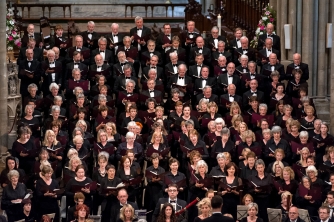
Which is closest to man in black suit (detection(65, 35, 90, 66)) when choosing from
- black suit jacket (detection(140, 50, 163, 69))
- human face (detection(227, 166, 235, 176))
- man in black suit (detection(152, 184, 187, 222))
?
black suit jacket (detection(140, 50, 163, 69))

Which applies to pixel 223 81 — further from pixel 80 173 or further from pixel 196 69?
pixel 80 173

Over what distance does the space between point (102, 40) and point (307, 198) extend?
4654 mm

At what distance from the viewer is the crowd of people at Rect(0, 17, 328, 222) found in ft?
43.3

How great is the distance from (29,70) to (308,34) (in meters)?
4.64

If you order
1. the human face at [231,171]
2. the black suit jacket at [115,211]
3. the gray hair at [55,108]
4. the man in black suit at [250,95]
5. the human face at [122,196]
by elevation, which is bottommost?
the black suit jacket at [115,211]

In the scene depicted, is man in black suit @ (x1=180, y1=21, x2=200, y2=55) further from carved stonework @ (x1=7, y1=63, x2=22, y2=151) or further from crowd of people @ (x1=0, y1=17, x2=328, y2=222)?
carved stonework @ (x1=7, y1=63, x2=22, y2=151)

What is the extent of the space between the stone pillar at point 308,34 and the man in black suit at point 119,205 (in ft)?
A: 17.0

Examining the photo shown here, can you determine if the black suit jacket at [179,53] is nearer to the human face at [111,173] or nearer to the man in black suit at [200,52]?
the man in black suit at [200,52]

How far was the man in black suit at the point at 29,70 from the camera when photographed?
1580 cm

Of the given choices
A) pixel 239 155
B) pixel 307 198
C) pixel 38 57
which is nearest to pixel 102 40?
pixel 38 57

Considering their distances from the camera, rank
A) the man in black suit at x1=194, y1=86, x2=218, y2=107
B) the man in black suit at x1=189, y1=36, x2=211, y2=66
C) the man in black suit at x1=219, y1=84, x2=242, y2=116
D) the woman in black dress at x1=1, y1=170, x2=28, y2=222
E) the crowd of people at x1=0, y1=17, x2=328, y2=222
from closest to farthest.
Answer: the woman in black dress at x1=1, y1=170, x2=28, y2=222 < the crowd of people at x1=0, y1=17, x2=328, y2=222 < the man in black suit at x1=194, y1=86, x2=218, y2=107 < the man in black suit at x1=219, y1=84, x2=242, y2=116 < the man in black suit at x1=189, y1=36, x2=211, y2=66

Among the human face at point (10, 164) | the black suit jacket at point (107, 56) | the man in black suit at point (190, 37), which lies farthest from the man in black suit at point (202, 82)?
the human face at point (10, 164)

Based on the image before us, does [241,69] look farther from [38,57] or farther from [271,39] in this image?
[38,57]

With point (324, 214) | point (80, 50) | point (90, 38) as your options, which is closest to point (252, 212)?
point (324, 214)
